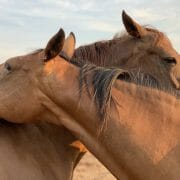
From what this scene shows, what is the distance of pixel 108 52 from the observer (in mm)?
4301

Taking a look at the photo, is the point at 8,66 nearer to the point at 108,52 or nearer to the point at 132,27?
the point at 108,52

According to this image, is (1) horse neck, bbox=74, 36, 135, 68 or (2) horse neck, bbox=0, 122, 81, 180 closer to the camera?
(2) horse neck, bbox=0, 122, 81, 180

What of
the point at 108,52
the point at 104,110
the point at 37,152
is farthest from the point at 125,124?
the point at 108,52

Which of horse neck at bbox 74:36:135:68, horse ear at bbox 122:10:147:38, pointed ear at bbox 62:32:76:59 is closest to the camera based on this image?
pointed ear at bbox 62:32:76:59

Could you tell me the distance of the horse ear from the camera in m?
4.65

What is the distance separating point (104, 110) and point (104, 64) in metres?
1.23

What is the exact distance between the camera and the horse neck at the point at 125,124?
3023mm

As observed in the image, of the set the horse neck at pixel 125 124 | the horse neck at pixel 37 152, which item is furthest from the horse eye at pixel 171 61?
the horse neck at pixel 37 152

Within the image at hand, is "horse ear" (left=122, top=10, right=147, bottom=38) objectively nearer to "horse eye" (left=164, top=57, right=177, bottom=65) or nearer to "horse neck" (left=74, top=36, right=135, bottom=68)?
"horse neck" (left=74, top=36, right=135, bottom=68)

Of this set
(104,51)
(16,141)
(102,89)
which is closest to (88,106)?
(102,89)

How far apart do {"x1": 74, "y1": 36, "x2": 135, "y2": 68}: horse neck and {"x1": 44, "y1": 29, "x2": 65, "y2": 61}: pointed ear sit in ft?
2.63

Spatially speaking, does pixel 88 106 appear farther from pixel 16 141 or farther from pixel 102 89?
pixel 16 141

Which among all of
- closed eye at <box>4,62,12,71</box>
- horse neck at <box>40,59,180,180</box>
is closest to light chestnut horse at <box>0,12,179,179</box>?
horse neck at <box>40,59,180,180</box>

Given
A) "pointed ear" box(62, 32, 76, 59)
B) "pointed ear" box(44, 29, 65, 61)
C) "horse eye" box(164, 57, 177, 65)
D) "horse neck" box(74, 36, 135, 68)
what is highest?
"pointed ear" box(44, 29, 65, 61)
